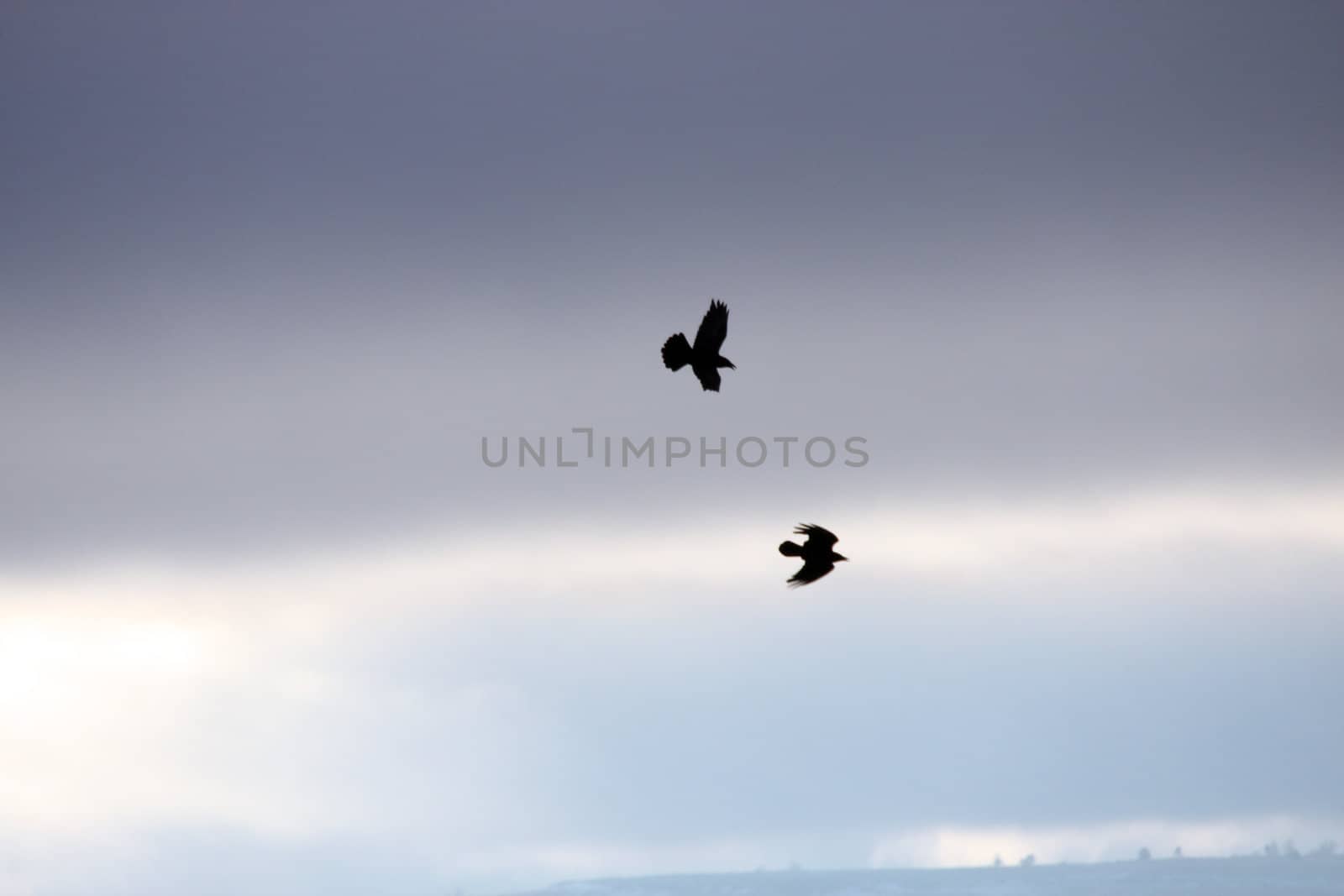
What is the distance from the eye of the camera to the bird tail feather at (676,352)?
84.4 meters

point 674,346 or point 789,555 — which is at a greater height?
point 674,346

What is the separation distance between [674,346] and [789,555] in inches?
425

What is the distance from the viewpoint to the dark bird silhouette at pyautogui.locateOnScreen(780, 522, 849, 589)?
7675 centimetres

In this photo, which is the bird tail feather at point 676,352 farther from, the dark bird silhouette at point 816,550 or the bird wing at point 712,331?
the dark bird silhouette at point 816,550

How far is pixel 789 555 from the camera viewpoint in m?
77.6

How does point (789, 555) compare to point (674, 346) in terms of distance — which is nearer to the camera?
point (789, 555)

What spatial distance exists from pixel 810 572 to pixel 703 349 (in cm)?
1188

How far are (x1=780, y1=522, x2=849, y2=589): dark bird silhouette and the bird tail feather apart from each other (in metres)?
9.28

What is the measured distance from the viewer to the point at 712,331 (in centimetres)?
8488

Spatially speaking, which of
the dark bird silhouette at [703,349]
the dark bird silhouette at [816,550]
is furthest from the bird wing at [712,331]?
the dark bird silhouette at [816,550]

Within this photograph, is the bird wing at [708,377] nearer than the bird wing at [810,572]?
No

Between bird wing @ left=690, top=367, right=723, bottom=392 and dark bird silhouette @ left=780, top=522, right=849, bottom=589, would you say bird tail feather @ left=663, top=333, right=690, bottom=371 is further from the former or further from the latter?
dark bird silhouette @ left=780, top=522, right=849, bottom=589

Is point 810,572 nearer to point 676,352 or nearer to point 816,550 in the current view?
point 816,550

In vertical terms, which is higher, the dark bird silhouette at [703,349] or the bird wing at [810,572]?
the dark bird silhouette at [703,349]
